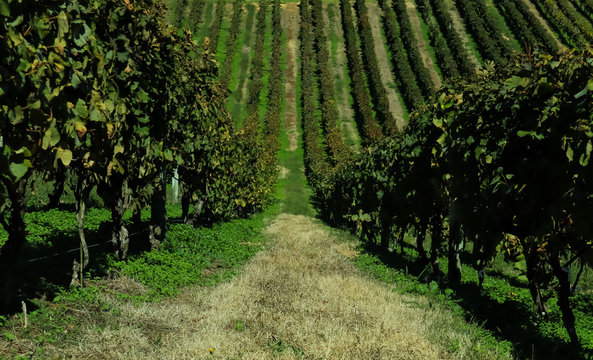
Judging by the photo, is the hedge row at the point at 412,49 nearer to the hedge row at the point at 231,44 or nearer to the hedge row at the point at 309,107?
the hedge row at the point at 309,107

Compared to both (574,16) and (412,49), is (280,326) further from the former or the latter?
(574,16)

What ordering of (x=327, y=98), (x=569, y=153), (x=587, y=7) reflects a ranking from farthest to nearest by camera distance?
(x=587, y=7) < (x=327, y=98) < (x=569, y=153)

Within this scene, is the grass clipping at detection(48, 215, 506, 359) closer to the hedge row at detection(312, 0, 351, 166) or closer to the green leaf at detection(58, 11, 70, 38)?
the green leaf at detection(58, 11, 70, 38)

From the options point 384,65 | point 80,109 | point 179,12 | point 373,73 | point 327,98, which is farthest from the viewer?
point 179,12

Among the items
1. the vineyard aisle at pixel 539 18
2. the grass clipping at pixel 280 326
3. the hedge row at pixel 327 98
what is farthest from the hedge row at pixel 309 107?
the vineyard aisle at pixel 539 18

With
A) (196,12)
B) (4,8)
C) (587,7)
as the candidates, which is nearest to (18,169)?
(4,8)

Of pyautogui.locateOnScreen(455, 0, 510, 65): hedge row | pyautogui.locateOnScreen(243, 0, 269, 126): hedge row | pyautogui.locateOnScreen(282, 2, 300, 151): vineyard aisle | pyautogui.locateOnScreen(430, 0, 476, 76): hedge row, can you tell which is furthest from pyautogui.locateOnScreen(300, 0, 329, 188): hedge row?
pyautogui.locateOnScreen(455, 0, 510, 65): hedge row

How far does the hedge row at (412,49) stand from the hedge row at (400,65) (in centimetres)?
87

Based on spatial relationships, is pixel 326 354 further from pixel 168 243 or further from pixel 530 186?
pixel 168 243

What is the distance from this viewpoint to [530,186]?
545cm

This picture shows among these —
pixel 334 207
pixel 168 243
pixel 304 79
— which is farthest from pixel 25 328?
pixel 304 79

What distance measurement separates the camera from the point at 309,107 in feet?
229

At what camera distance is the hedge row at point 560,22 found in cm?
7806

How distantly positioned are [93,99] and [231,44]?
3434 inches
